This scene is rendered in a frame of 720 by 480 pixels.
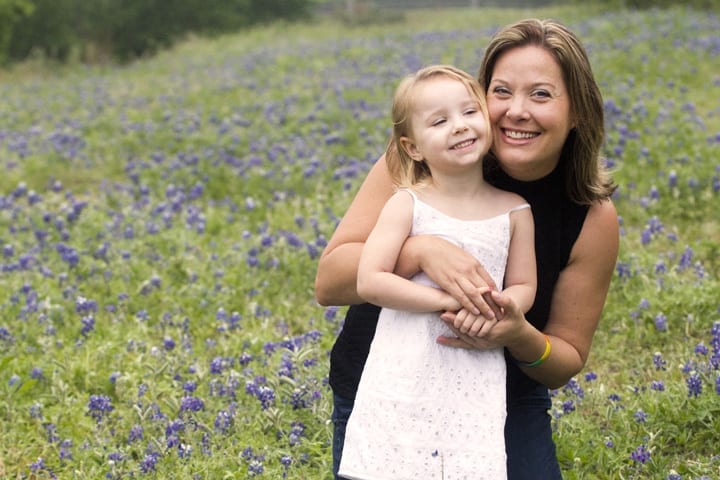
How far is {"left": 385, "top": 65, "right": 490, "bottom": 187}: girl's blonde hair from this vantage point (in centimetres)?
287

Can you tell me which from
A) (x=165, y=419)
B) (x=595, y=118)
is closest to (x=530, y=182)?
(x=595, y=118)

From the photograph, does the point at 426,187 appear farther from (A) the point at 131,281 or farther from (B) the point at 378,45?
(B) the point at 378,45

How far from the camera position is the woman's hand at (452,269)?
8.88 feet

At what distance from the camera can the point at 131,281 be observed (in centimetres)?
604

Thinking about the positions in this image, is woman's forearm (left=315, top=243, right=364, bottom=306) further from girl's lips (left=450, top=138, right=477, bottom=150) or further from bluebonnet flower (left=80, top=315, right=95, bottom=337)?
bluebonnet flower (left=80, top=315, right=95, bottom=337)

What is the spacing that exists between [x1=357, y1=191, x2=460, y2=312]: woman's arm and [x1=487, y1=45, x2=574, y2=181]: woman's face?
438 millimetres

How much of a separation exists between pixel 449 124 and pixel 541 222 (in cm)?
65

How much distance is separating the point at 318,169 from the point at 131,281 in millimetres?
2626

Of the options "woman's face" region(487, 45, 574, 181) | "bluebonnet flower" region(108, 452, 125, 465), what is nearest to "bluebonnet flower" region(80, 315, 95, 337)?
"bluebonnet flower" region(108, 452, 125, 465)

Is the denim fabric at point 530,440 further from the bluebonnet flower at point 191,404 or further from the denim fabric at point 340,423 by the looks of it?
the bluebonnet flower at point 191,404

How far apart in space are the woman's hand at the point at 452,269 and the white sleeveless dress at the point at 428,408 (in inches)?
3.0

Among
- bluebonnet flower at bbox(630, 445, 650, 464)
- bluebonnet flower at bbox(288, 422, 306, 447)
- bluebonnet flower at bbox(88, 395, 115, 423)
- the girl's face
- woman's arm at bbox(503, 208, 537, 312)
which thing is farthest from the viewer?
bluebonnet flower at bbox(88, 395, 115, 423)

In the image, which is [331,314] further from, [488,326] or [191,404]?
[488,326]

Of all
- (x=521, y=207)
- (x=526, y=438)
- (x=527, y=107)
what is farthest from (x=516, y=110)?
(x=526, y=438)
